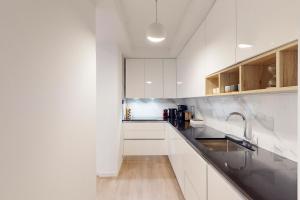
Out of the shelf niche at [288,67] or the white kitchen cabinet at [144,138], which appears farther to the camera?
the white kitchen cabinet at [144,138]

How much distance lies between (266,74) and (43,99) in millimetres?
1626

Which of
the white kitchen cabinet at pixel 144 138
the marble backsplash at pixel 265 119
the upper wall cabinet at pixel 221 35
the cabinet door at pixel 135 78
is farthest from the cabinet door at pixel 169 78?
the upper wall cabinet at pixel 221 35

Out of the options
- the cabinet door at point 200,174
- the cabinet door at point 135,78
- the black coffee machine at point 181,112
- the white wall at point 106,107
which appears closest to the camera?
the cabinet door at point 200,174

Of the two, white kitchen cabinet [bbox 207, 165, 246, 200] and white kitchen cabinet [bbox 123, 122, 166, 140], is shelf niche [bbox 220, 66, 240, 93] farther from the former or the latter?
white kitchen cabinet [bbox 123, 122, 166, 140]

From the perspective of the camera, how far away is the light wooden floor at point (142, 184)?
262 cm

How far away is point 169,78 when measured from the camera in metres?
4.55

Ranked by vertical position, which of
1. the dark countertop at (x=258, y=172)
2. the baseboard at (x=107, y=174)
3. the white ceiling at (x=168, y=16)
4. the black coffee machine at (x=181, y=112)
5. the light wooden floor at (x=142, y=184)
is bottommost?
the light wooden floor at (x=142, y=184)

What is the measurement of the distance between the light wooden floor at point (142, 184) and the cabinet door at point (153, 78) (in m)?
1.62

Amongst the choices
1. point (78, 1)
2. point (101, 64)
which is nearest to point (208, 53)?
point (78, 1)

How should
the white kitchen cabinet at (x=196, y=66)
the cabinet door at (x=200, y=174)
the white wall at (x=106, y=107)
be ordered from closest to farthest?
the cabinet door at (x=200, y=174) → the white kitchen cabinet at (x=196, y=66) → the white wall at (x=106, y=107)

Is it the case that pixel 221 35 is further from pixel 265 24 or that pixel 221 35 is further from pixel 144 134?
pixel 144 134

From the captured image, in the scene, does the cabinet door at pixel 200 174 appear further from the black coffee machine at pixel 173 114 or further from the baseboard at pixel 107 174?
the black coffee machine at pixel 173 114

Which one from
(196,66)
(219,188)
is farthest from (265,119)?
(196,66)

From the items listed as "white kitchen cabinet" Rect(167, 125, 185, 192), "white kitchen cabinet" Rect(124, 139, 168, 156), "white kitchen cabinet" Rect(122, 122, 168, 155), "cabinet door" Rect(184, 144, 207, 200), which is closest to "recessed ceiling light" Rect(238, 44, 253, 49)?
"cabinet door" Rect(184, 144, 207, 200)
